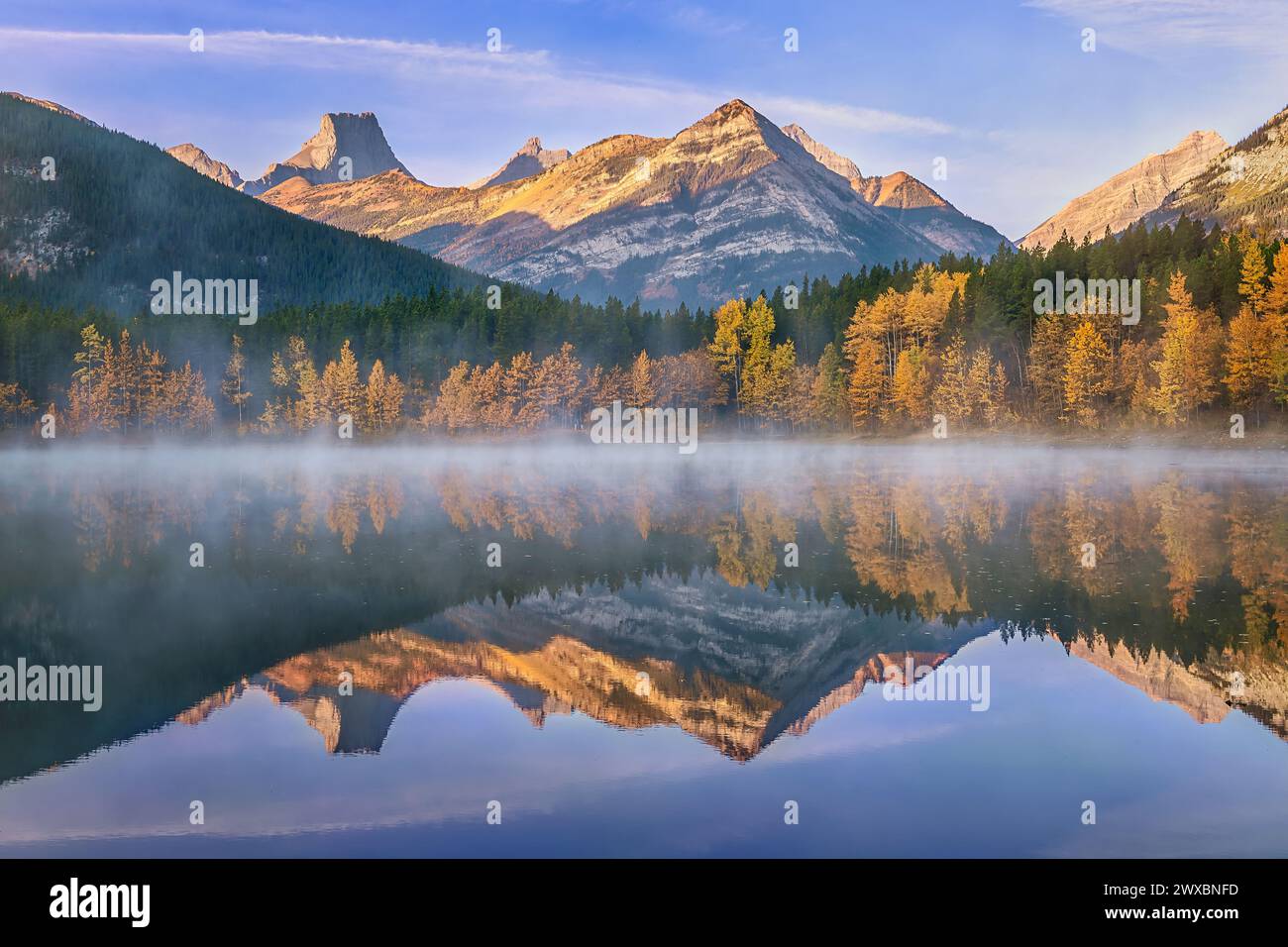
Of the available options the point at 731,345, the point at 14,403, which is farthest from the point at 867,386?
the point at 14,403

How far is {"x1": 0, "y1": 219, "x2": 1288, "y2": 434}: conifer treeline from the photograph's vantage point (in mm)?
106062

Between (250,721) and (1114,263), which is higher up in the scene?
Result: (1114,263)

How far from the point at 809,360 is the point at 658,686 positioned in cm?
13213

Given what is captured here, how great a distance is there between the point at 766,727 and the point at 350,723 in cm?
711

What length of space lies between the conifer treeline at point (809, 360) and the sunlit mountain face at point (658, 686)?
218ft

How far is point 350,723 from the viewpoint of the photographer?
18.4 metres

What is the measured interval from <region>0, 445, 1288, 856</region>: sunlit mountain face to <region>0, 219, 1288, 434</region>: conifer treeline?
66306 mm

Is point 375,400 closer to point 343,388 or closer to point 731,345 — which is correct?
point 343,388

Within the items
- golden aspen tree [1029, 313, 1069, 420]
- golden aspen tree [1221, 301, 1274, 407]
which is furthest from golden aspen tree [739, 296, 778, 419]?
golden aspen tree [1221, 301, 1274, 407]

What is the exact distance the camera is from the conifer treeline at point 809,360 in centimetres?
10606

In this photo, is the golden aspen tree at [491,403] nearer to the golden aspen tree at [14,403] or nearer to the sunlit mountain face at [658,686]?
the golden aspen tree at [14,403]
